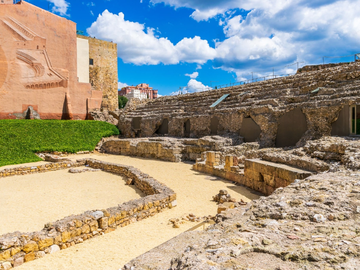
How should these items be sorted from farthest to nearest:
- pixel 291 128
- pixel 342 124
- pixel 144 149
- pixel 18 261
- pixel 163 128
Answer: pixel 163 128 < pixel 144 149 < pixel 291 128 < pixel 342 124 < pixel 18 261

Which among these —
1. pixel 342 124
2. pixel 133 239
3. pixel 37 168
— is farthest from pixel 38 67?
pixel 342 124

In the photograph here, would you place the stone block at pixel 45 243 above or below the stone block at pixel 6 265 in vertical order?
above

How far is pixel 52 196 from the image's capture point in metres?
8.04

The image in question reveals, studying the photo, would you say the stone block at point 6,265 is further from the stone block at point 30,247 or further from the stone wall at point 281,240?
the stone wall at point 281,240

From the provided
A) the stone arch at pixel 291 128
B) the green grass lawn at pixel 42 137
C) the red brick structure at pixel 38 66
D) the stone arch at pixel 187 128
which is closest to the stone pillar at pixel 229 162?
the stone arch at pixel 291 128

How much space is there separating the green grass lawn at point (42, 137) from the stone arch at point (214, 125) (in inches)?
393

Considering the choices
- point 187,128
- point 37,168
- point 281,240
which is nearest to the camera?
point 281,240

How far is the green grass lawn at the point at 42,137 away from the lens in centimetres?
1596

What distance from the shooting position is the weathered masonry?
11.4m

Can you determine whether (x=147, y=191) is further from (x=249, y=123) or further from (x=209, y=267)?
(x=249, y=123)

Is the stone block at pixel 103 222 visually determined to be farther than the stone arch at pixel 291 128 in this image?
No

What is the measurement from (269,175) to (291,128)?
6.30 m

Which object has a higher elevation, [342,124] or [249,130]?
[342,124]

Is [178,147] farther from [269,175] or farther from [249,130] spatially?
[269,175]
